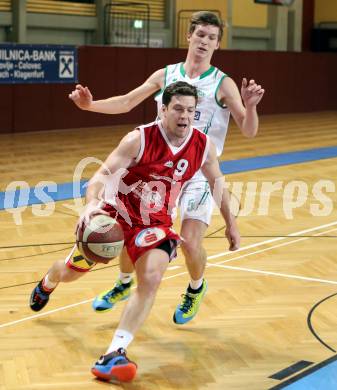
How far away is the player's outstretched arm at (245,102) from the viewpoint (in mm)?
5246

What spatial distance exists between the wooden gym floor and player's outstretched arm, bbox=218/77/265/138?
4.27 ft

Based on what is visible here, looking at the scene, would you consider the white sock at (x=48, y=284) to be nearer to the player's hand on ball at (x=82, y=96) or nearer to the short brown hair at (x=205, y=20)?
the player's hand on ball at (x=82, y=96)

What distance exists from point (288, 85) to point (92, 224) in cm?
2059

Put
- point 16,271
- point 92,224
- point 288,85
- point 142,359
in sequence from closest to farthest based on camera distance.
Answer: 1. point 92,224
2. point 142,359
3. point 16,271
4. point 288,85

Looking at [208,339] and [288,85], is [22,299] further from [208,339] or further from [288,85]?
[288,85]

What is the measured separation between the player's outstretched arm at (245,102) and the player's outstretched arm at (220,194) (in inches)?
15.7

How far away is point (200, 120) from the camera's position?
565 centimetres

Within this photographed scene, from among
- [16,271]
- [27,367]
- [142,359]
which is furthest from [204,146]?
[16,271]

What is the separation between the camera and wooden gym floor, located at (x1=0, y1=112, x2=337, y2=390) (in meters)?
4.64

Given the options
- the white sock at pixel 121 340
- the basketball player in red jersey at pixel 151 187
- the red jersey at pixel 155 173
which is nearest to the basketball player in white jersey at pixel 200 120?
the basketball player in red jersey at pixel 151 187

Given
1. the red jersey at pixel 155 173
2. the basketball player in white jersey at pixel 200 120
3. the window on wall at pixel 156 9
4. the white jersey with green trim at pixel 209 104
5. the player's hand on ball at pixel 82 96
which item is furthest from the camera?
the window on wall at pixel 156 9

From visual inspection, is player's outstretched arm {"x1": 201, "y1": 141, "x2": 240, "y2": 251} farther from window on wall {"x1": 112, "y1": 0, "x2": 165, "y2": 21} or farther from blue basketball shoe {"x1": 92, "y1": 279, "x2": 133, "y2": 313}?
window on wall {"x1": 112, "y1": 0, "x2": 165, "y2": 21}

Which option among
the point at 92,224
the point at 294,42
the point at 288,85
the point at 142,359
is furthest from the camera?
the point at 294,42

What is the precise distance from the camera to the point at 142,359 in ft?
15.9
